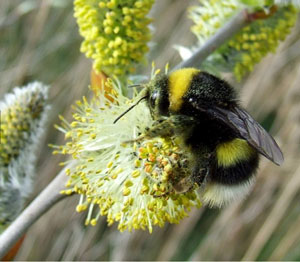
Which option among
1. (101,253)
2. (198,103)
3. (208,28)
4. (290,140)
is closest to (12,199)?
(198,103)

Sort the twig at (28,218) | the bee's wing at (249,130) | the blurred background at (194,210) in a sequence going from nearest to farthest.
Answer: the bee's wing at (249,130)
the twig at (28,218)
the blurred background at (194,210)

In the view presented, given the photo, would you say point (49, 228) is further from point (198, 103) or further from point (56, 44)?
point (198, 103)

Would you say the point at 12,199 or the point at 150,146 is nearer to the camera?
the point at 150,146

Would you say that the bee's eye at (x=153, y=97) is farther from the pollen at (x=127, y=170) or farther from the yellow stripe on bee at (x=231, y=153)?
the yellow stripe on bee at (x=231, y=153)

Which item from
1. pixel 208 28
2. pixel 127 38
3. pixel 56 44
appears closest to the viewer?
pixel 127 38

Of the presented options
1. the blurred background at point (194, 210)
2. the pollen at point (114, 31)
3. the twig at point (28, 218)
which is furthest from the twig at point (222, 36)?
the blurred background at point (194, 210)

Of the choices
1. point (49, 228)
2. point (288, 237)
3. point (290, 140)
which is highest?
point (49, 228)

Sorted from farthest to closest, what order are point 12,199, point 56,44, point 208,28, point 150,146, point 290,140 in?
1. point 56,44
2. point 290,140
3. point 208,28
4. point 12,199
5. point 150,146
